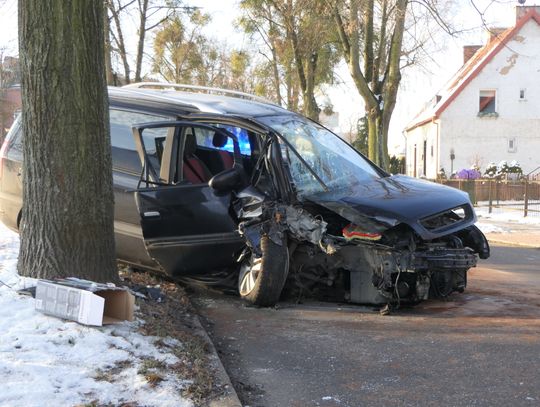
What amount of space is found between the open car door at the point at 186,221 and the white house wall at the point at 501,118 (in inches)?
1162

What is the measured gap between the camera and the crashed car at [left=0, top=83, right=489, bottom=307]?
5656mm

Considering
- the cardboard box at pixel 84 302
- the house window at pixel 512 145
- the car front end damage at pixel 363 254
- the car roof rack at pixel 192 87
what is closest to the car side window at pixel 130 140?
the car front end damage at pixel 363 254

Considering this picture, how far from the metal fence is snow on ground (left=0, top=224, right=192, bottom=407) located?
59.8ft

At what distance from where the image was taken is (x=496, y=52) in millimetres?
32469

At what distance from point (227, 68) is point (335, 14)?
22.1 metres

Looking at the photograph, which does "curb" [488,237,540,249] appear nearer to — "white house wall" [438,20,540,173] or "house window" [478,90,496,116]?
"white house wall" [438,20,540,173]

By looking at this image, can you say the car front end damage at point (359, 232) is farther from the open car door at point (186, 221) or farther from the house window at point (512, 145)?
the house window at point (512, 145)

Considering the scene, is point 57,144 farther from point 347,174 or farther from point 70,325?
point 347,174

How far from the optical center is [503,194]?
23.8m

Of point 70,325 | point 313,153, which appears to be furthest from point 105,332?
point 313,153

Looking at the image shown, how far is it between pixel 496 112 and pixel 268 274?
3079 cm

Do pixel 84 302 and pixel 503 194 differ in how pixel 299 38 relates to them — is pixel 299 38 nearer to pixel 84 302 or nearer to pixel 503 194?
pixel 503 194

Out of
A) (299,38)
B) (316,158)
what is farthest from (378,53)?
(316,158)

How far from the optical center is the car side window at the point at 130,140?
6.55 m
